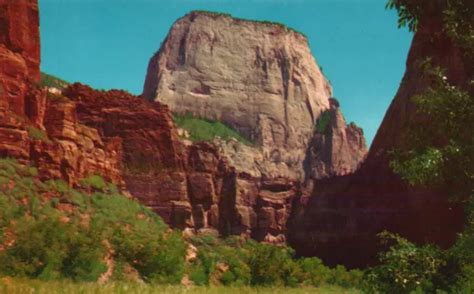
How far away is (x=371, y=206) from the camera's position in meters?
119

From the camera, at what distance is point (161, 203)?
96.9 m

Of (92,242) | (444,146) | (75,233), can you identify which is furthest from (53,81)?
(444,146)

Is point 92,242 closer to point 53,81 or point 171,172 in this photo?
point 171,172

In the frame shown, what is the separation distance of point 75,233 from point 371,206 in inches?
3190

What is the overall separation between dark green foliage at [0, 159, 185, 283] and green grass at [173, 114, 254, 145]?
107 meters

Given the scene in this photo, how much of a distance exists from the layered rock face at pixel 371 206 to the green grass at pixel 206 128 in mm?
49789

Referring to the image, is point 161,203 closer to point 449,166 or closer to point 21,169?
point 21,169

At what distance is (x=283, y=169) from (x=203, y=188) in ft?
260

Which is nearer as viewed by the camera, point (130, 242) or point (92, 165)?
point (130, 242)

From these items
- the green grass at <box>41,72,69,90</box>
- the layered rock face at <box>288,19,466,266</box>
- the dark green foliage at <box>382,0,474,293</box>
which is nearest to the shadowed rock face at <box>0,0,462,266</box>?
the layered rock face at <box>288,19,466,266</box>

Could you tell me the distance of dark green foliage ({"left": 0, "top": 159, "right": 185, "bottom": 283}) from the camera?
41.8m

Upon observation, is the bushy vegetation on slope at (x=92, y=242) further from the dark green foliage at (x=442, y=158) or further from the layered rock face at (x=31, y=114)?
the dark green foliage at (x=442, y=158)

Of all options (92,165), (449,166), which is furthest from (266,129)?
(449,166)

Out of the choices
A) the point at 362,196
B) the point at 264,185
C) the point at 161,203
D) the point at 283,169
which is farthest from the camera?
the point at 283,169
